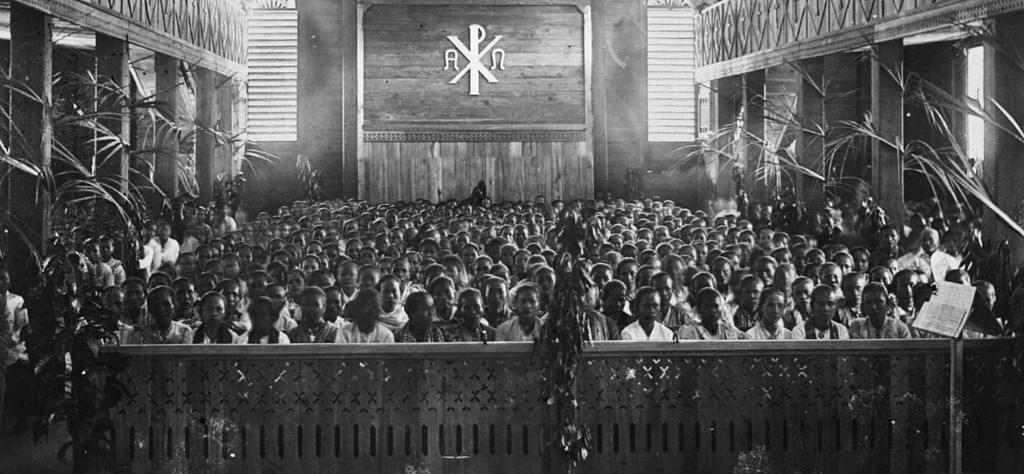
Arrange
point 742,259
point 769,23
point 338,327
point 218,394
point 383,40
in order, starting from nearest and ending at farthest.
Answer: point 218,394 < point 338,327 < point 742,259 < point 769,23 < point 383,40

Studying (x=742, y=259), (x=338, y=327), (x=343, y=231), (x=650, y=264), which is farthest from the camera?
(x=343, y=231)

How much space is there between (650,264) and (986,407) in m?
6.48

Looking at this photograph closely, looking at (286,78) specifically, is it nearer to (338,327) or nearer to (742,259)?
(742,259)

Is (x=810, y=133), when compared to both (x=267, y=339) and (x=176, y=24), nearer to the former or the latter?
(x=176, y=24)

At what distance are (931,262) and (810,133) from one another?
943 cm

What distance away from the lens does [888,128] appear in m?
21.4

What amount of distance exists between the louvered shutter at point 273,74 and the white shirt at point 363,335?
26011mm

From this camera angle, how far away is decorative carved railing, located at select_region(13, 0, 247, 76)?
17719 millimetres

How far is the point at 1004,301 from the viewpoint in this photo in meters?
10.0

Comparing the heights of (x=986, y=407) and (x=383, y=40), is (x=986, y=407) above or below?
below

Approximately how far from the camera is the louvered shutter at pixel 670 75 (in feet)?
120

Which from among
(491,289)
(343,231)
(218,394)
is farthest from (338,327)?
(343,231)

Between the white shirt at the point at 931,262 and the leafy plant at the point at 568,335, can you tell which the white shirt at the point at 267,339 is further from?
the white shirt at the point at 931,262

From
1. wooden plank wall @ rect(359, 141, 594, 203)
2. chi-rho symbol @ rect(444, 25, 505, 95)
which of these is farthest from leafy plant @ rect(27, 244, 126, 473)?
chi-rho symbol @ rect(444, 25, 505, 95)
